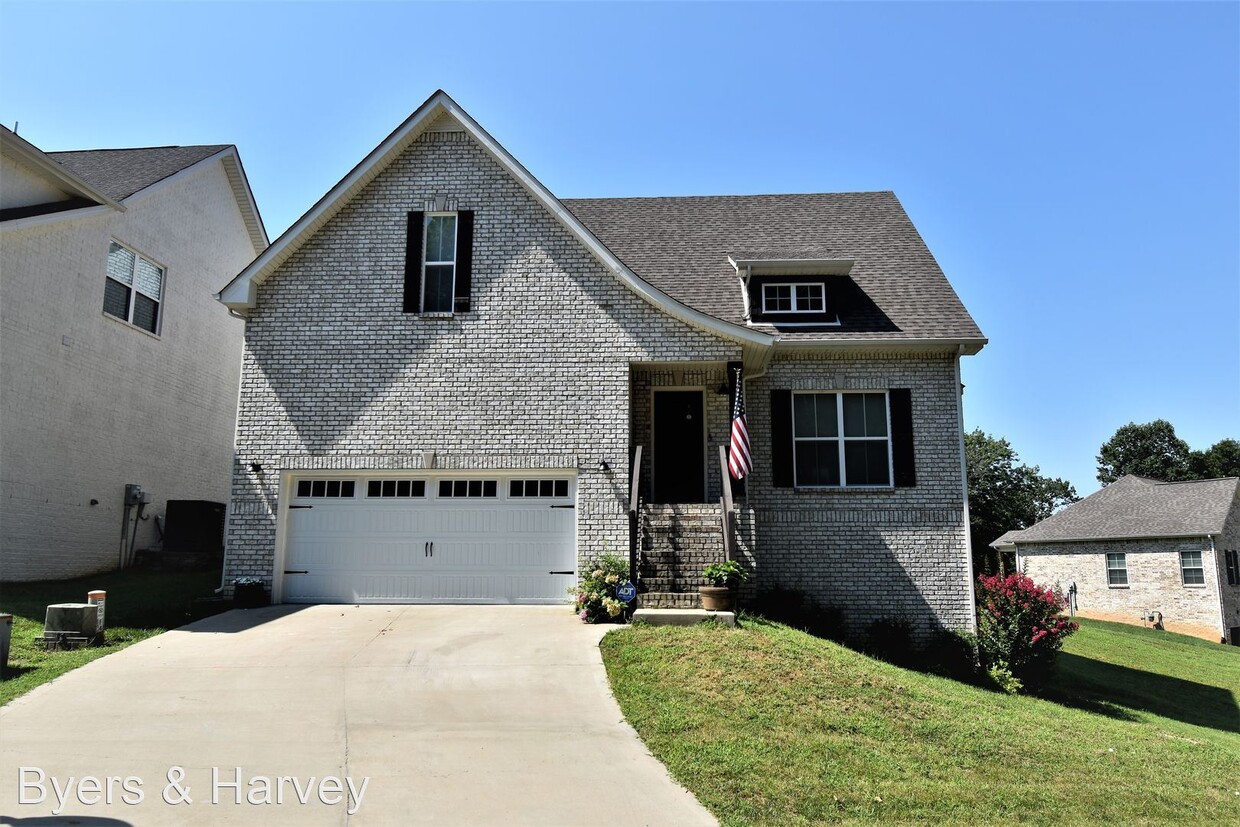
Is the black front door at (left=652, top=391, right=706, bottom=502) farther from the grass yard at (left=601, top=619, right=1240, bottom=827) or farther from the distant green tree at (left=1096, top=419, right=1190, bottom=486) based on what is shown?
the distant green tree at (left=1096, top=419, right=1190, bottom=486)

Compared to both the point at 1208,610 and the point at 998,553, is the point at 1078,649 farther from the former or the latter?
the point at 998,553

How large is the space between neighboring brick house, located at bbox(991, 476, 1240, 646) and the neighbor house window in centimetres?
3

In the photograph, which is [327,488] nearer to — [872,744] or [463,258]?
[463,258]

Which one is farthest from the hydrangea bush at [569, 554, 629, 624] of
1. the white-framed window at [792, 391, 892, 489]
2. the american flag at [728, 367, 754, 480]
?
the white-framed window at [792, 391, 892, 489]

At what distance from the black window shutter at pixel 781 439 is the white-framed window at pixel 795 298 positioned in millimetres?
1746

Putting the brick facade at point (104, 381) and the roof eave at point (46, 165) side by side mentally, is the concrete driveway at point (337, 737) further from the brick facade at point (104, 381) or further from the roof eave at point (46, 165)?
the roof eave at point (46, 165)

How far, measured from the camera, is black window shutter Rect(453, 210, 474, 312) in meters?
13.9

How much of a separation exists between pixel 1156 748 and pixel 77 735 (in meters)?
10.3

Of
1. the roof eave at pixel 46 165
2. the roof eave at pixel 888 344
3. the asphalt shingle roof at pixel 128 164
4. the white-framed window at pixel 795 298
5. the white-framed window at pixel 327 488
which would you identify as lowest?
the white-framed window at pixel 327 488

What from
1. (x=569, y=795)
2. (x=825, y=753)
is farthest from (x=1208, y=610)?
(x=569, y=795)

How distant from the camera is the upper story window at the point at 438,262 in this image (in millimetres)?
13945

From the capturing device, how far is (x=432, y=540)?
525 inches

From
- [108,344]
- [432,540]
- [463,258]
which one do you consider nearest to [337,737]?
[432,540]

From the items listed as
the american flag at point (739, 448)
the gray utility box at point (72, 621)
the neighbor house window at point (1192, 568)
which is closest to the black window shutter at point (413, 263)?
the american flag at point (739, 448)
